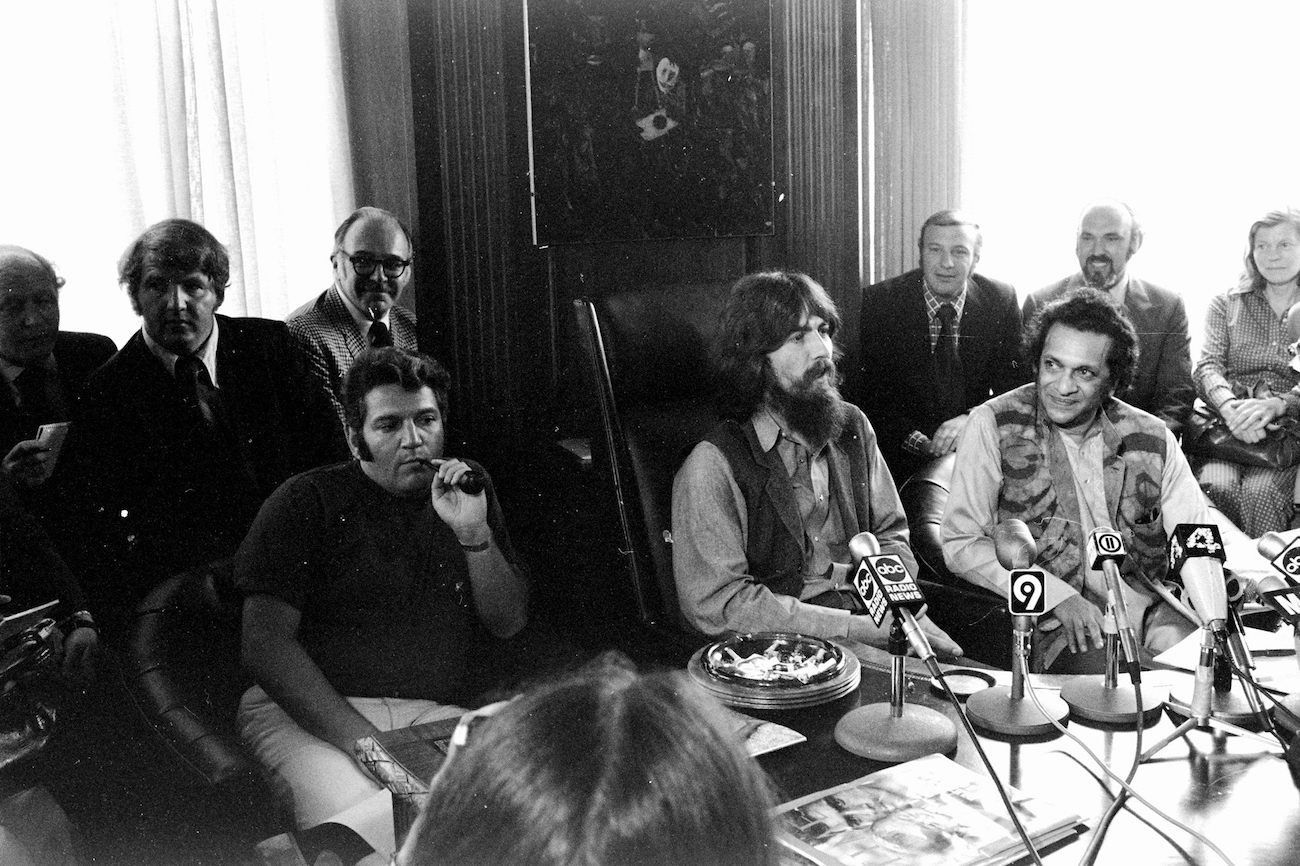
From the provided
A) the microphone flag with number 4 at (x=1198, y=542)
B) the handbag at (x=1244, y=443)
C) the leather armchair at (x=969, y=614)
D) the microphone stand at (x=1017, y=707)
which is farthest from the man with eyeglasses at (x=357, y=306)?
the handbag at (x=1244, y=443)

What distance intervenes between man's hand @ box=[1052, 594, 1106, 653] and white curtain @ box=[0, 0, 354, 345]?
4.74 ft

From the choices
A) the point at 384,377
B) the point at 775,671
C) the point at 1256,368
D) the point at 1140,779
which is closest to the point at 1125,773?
the point at 1140,779

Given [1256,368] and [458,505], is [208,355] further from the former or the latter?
[1256,368]

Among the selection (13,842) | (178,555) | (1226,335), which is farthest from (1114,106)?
(13,842)

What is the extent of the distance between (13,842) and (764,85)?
223 centimetres

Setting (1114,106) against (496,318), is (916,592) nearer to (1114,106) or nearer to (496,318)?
(496,318)

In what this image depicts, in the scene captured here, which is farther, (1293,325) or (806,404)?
(1293,325)

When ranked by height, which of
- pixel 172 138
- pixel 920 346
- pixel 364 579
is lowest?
pixel 364 579

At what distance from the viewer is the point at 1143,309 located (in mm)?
3066

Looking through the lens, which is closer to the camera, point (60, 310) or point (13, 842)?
point (13, 842)

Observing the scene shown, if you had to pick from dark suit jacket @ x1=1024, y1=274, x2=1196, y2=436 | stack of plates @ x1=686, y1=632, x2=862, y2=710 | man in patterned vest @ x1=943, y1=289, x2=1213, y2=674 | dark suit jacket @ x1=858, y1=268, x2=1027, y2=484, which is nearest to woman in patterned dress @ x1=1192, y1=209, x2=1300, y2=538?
dark suit jacket @ x1=1024, y1=274, x2=1196, y2=436

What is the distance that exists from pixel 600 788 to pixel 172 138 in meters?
1.58

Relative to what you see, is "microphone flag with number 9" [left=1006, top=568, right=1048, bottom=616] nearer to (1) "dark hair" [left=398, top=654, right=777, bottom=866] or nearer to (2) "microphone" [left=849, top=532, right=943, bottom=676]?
(2) "microphone" [left=849, top=532, right=943, bottom=676]

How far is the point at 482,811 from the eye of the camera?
491 mm
